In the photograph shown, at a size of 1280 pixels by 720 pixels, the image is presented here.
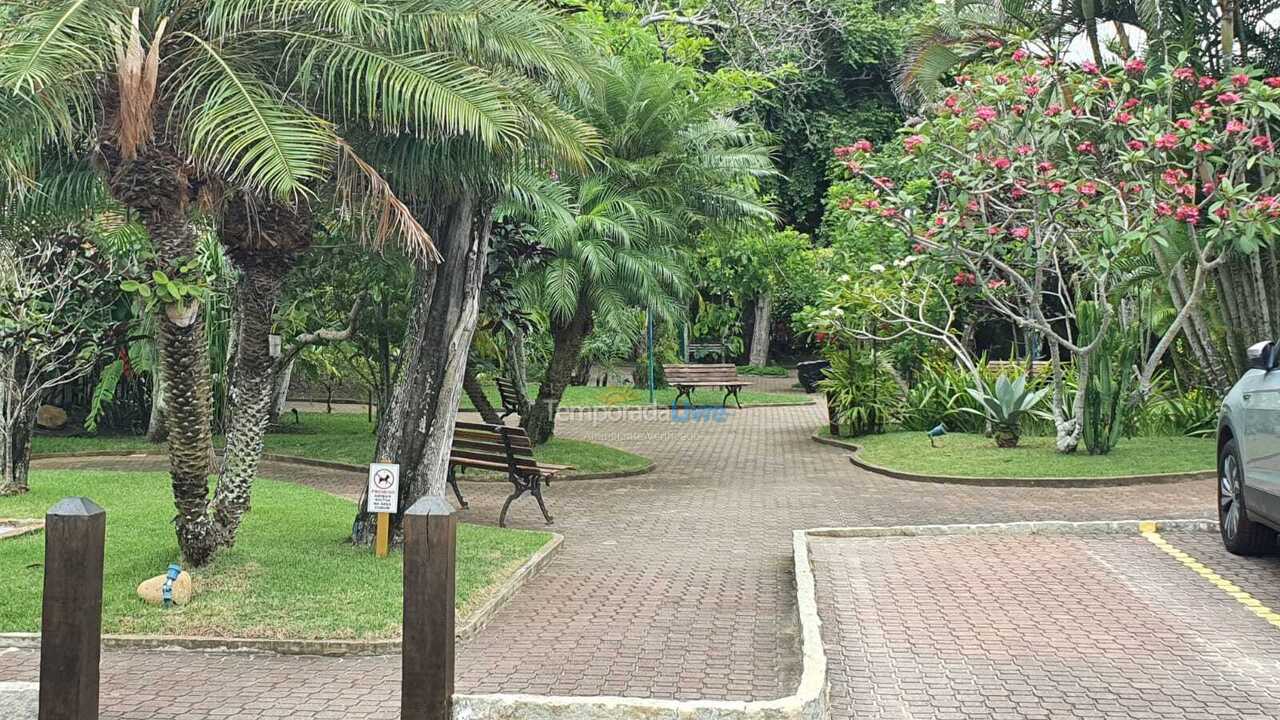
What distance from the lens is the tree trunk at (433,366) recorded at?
8.98 metres

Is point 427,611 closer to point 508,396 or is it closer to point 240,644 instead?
point 240,644

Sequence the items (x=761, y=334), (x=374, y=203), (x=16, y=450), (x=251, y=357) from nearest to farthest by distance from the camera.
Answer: (x=374, y=203) < (x=251, y=357) < (x=16, y=450) < (x=761, y=334)

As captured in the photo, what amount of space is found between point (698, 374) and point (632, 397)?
2.77 m

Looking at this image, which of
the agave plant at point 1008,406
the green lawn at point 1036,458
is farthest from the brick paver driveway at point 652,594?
the agave plant at point 1008,406

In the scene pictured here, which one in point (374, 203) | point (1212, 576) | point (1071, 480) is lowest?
point (1212, 576)

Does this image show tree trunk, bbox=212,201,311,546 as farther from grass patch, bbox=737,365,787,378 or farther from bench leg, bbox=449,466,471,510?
grass patch, bbox=737,365,787,378

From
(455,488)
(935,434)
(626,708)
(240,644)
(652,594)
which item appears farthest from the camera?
(935,434)

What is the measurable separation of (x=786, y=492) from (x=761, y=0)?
1721 cm

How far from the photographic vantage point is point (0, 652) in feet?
20.4

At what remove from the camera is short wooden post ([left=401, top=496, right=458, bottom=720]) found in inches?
170

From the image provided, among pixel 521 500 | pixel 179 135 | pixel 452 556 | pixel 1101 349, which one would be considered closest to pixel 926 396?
pixel 1101 349

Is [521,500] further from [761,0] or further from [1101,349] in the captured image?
[761,0]

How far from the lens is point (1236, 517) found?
8.47m

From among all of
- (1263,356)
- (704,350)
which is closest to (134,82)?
(1263,356)
